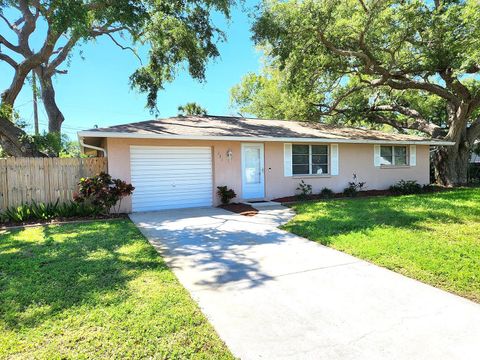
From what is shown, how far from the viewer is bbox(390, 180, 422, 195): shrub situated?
1343 centimetres

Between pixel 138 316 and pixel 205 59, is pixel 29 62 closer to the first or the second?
pixel 205 59

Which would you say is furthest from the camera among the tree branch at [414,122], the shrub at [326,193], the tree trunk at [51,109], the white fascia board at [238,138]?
the tree branch at [414,122]

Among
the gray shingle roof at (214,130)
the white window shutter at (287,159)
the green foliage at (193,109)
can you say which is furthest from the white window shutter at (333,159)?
the green foliage at (193,109)

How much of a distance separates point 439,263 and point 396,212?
148 inches

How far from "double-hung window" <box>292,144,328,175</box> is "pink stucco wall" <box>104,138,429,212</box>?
12.1 inches

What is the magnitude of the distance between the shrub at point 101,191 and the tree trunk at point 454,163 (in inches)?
620

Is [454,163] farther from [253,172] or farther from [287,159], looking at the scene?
[253,172]

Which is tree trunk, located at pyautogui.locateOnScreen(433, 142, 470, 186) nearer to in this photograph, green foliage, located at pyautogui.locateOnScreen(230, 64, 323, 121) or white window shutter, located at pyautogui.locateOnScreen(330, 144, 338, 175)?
green foliage, located at pyautogui.locateOnScreen(230, 64, 323, 121)

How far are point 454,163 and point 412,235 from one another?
12978mm

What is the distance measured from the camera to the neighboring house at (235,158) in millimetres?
9766

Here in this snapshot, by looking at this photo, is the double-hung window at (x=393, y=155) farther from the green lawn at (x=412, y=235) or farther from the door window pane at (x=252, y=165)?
the door window pane at (x=252, y=165)

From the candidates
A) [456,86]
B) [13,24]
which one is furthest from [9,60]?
[456,86]

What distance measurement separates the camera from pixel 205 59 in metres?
12.5

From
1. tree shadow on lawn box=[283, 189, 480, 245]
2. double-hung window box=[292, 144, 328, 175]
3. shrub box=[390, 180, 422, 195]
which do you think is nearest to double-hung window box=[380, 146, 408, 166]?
shrub box=[390, 180, 422, 195]
